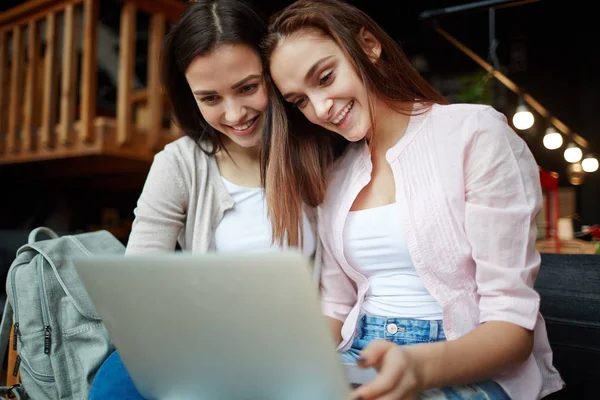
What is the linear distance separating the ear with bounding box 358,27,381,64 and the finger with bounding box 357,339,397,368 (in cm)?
59

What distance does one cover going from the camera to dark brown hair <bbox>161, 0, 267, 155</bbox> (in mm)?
1181

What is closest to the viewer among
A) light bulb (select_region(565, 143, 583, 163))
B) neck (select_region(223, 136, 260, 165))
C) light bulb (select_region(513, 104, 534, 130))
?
neck (select_region(223, 136, 260, 165))

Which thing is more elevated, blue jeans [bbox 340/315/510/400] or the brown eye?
the brown eye

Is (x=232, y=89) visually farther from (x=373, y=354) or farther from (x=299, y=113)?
(x=373, y=354)

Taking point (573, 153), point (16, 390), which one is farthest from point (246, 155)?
point (573, 153)

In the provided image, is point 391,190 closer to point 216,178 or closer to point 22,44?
point 216,178

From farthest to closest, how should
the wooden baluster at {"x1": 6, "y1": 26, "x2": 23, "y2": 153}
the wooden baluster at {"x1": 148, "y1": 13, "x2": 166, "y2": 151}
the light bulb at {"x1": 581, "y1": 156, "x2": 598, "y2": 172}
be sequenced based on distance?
1. the light bulb at {"x1": 581, "y1": 156, "x2": 598, "y2": 172}
2. the wooden baluster at {"x1": 6, "y1": 26, "x2": 23, "y2": 153}
3. the wooden baluster at {"x1": 148, "y1": 13, "x2": 166, "y2": 151}

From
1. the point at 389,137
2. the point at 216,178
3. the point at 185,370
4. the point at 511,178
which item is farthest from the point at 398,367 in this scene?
the point at 216,178

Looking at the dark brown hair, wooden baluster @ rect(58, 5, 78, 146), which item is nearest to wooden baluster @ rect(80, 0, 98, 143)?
wooden baluster @ rect(58, 5, 78, 146)

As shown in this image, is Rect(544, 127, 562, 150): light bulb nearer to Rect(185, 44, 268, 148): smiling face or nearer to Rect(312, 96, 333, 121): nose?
Rect(185, 44, 268, 148): smiling face

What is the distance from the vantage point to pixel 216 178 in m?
1.28

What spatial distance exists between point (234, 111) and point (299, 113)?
0.47ft

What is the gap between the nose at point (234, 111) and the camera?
118 centimetres

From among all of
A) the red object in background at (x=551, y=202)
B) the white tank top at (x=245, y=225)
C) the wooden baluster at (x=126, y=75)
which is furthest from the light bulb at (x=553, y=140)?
the white tank top at (x=245, y=225)
